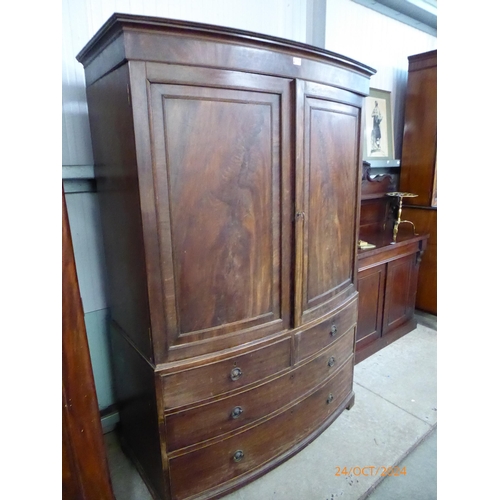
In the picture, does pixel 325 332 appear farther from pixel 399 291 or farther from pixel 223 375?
pixel 399 291

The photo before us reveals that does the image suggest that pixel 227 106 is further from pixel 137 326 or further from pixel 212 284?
pixel 137 326

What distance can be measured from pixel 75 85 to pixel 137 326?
108 cm

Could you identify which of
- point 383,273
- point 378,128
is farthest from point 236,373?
point 378,128

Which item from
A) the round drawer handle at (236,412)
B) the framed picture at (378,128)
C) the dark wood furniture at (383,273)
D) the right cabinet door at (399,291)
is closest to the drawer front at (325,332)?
the round drawer handle at (236,412)

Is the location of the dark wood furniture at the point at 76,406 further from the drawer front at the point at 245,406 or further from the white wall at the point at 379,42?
the white wall at the point at 379,42

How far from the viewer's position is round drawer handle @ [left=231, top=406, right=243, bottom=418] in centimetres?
133

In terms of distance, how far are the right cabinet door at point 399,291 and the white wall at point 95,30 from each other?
1.61 m

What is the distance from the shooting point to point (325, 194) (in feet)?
4.69

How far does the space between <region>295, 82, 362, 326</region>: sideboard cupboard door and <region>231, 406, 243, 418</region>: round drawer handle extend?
43 centimetres

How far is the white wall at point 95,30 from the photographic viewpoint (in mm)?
1425

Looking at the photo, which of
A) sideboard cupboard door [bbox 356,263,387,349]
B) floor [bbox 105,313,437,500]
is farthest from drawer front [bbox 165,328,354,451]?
sideboard cupboard door [bbox 356,263,387,349]

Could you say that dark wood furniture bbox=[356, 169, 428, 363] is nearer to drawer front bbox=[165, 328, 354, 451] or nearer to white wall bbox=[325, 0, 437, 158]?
white wall bbox=[325, 0, 437, 158]

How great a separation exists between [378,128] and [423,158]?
0.47 m
